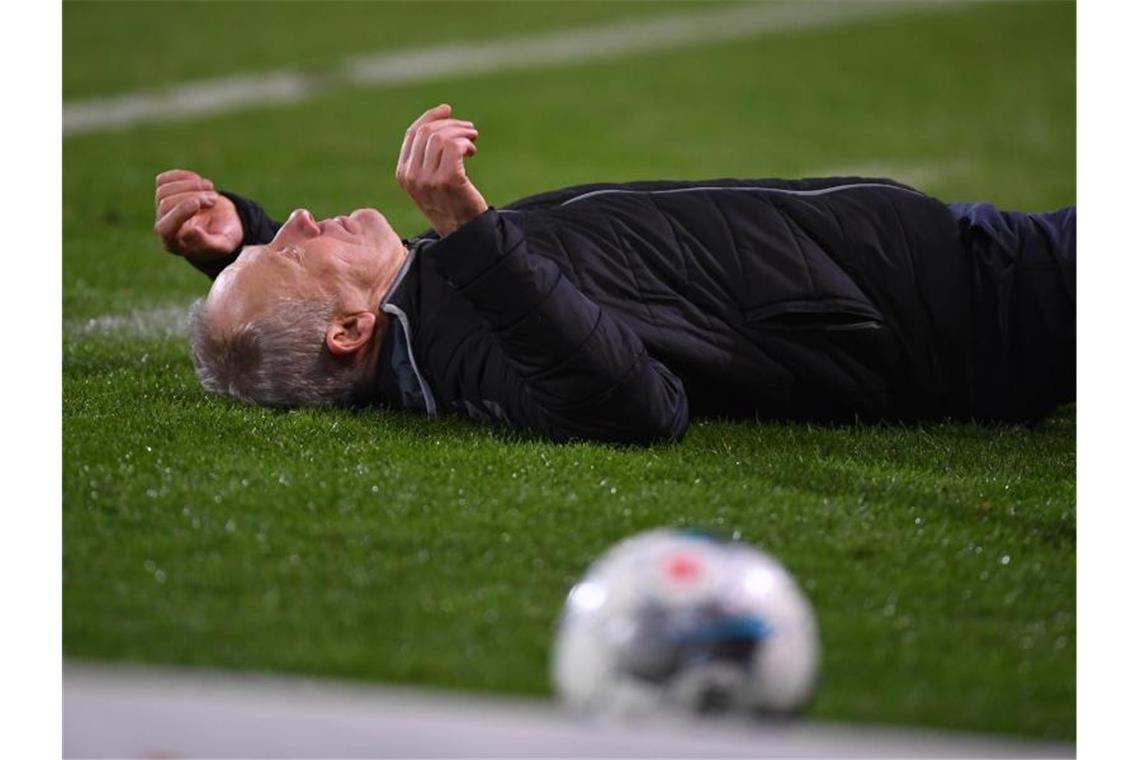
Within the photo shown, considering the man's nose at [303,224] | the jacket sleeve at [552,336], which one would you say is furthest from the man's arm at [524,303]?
the man's nose at [303,224]

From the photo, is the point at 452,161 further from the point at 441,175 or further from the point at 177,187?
the point at 177,187

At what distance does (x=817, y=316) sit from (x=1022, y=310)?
0.62 metres

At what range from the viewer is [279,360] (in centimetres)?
444

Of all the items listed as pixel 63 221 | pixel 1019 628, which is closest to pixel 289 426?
pixel 1019 628

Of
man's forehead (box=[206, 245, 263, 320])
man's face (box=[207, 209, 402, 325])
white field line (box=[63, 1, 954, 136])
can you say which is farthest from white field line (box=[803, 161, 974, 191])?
man's forehead (box=[206, 245, 263, 320])

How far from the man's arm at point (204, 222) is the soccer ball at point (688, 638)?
2.72m

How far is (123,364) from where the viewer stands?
5285mm

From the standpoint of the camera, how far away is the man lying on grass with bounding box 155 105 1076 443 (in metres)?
4.32

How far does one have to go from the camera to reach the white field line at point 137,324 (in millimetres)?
5855

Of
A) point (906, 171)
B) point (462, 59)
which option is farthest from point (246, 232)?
point (462, 59)

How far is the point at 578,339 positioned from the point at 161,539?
1070 mm

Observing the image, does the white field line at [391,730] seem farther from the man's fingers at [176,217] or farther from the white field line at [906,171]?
the white field line at [906,171]

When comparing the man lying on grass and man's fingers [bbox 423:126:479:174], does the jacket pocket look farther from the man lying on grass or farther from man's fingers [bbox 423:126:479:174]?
man's fingers [bbox 423:126:479:174]
